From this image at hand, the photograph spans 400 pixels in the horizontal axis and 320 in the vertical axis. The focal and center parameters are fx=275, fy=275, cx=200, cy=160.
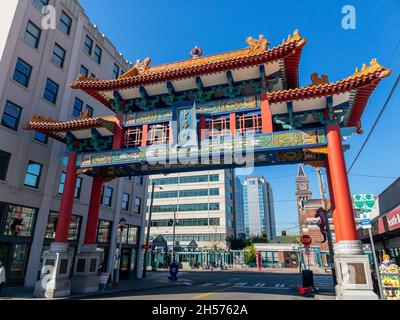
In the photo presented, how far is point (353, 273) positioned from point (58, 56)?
73.5 feet

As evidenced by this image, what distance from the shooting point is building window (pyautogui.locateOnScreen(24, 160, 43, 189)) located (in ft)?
55.3

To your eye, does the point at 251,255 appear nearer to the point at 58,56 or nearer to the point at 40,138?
the point at 40,138

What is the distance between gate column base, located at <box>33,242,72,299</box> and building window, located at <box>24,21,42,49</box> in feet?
43.2

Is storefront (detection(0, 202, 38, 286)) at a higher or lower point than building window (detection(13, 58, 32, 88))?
lower

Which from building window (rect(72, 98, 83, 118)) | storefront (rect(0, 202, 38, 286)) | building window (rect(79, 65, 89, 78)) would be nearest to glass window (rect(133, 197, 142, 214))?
building window (rect(72, 98, 83, 118))

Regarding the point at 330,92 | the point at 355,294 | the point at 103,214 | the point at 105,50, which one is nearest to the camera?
the point at 355,294

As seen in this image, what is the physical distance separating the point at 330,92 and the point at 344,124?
262cm

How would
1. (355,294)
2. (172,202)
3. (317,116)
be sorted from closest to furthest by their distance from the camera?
(355,294) → (317,116) → (172,202)

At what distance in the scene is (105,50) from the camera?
25.4m

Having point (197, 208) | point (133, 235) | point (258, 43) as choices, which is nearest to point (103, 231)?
point (133, 235)

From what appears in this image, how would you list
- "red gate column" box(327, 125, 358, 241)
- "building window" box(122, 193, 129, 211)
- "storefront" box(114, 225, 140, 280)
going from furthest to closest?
"building window" box(122, 193, 129, 211)
"storefront" box(114, 225, 140, 280)
"red gate column" box(327, 125, 358, 241)

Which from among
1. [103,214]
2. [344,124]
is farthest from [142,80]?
[103,214]

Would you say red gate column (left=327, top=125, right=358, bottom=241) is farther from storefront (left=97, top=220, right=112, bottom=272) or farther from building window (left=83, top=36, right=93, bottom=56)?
building window (left=83, top=36, right=93, bottom=56)
